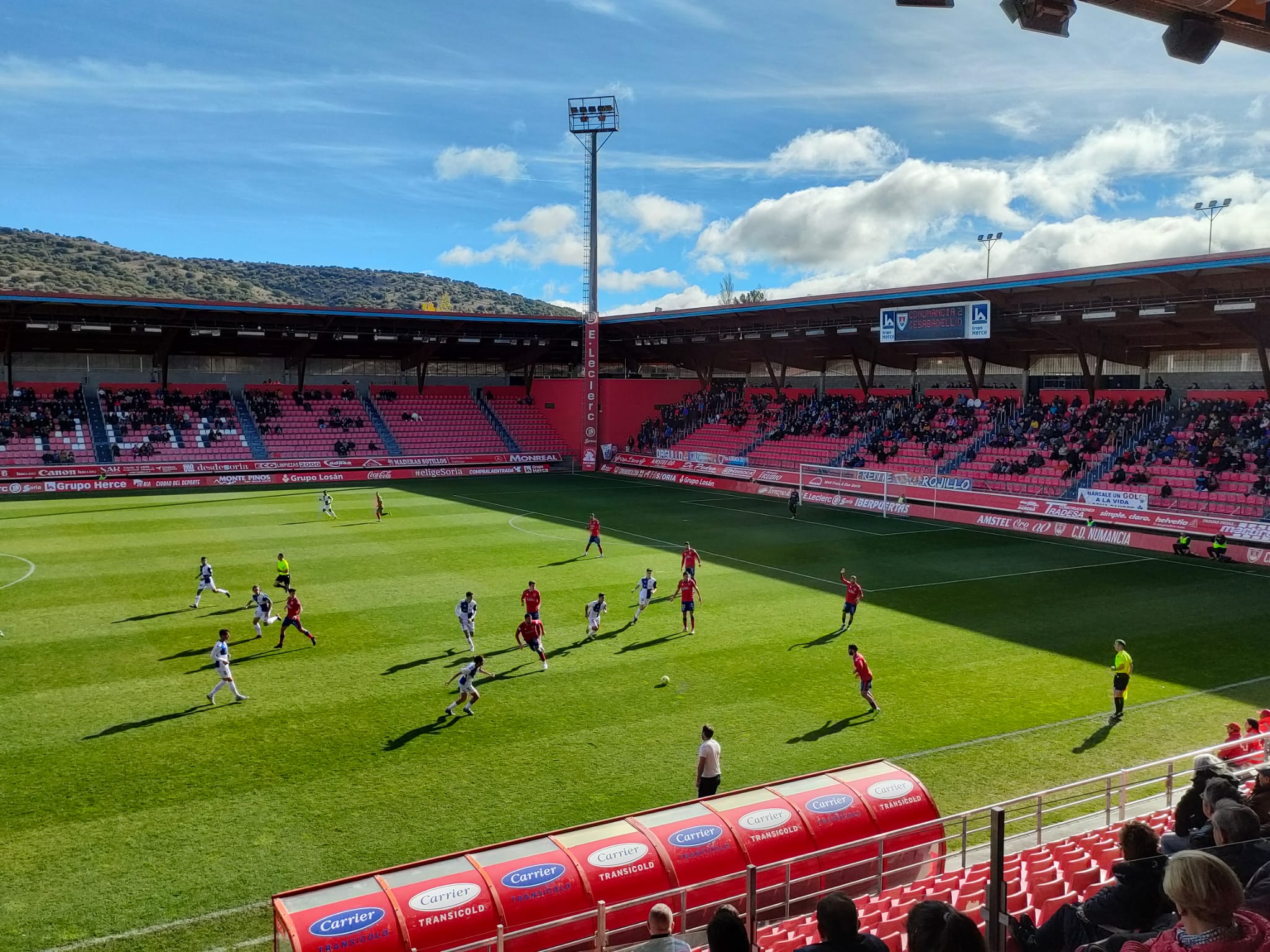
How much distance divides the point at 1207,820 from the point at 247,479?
53110 millimetres

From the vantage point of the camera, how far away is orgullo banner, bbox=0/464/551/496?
4753 cm

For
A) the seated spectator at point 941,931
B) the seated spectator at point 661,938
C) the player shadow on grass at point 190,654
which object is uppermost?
the seated spectator at point 941,931

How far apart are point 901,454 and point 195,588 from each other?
113ft

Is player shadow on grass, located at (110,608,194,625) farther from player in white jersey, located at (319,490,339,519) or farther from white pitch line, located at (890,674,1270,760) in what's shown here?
white pitch line, located at (890,674,1270,760)

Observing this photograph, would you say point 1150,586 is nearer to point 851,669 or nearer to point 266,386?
point 851,669

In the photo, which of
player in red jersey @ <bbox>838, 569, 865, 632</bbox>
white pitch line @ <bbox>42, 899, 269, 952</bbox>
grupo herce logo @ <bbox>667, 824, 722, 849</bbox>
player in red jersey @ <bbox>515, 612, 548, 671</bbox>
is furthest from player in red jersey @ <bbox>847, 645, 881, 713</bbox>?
white pitch line @ <bbox>42, 899, 269, 952</bbox>

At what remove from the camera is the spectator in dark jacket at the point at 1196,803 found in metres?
6.88

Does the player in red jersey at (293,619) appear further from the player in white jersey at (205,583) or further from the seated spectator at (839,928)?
the seated spectator at (839,928)

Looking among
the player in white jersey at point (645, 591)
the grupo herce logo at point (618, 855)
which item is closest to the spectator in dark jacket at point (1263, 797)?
the grupo herce logo at point (618, 855)

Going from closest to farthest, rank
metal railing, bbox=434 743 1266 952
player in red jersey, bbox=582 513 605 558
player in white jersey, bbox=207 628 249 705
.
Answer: metal railing, bbox=434 743 1266 952
player in white jersey, bbox=207 628 249 705
player in red jersey, bbox=582 513 605 558

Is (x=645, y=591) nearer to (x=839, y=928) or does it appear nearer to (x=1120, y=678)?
(x=1120, y=678)

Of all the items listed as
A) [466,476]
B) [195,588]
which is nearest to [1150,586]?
[195,588]

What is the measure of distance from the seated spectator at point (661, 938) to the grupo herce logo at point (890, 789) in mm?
5043

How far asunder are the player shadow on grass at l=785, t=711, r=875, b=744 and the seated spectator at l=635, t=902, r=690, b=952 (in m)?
9.13
